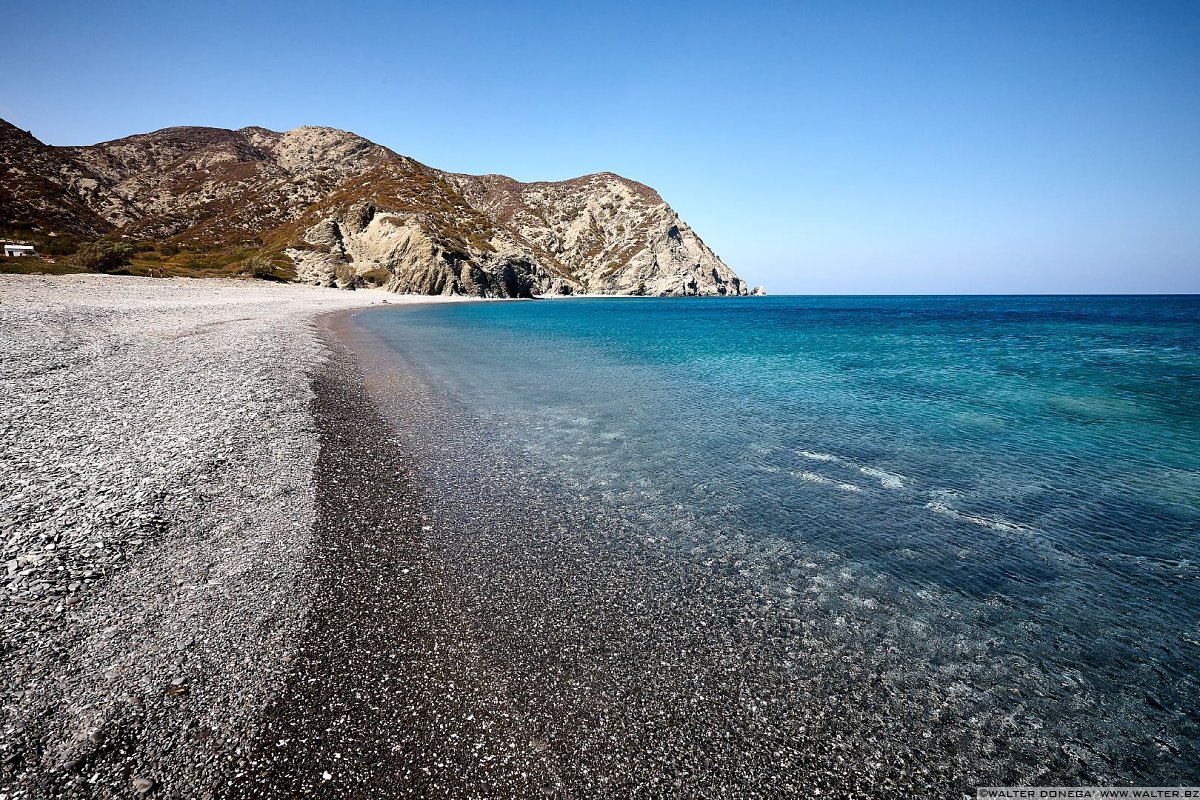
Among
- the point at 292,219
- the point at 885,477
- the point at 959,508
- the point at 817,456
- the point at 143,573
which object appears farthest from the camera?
the point at 292,219

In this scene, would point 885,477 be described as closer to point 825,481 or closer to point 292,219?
point 825,481

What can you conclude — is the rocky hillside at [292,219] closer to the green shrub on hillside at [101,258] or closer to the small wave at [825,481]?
the green shrub on hillside at [101,258]

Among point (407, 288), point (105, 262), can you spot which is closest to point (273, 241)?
point (407, 288)

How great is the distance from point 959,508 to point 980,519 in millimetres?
583

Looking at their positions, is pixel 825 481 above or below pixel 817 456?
below

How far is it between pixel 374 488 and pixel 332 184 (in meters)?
225

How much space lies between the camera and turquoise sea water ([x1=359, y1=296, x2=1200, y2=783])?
20.1 feet

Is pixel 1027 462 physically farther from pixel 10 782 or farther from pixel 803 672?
pixel 10 782

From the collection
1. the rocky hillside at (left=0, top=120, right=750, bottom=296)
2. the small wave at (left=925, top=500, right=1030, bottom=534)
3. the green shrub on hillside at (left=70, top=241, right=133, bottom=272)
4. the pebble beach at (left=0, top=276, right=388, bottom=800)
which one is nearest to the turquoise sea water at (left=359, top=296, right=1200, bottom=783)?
the small wave at (left=925, top=500, right=1030, bottom=534)

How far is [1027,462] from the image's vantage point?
47.4ft

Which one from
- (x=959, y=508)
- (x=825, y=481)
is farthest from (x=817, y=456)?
(x=959, y=508)

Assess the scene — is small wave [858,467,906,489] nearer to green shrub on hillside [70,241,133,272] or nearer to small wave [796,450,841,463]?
small wave [796,450,841,463]

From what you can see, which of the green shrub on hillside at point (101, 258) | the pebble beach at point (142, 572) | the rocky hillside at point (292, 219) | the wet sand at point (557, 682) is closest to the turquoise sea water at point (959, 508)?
the wet sand at point (557, 682)

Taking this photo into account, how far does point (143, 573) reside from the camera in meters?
7.20
